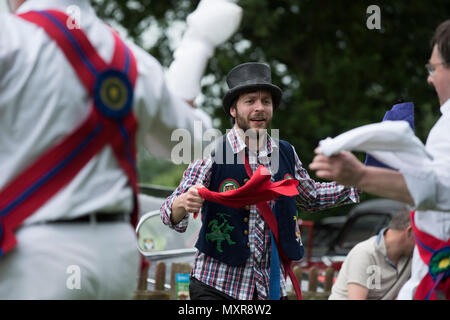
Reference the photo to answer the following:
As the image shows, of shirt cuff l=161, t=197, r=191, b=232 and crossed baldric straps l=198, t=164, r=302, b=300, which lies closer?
crossed baldric straps l=198, t=164, r=302, b=300

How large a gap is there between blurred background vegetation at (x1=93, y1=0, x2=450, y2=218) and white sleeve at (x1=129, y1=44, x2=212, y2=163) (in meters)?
8.99

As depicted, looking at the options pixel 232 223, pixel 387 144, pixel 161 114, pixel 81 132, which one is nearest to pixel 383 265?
pixel 232 223

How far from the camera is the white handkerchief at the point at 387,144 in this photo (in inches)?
91.3

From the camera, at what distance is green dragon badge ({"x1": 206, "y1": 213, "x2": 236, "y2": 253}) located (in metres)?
3.50

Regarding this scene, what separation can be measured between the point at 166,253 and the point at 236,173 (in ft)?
8.90

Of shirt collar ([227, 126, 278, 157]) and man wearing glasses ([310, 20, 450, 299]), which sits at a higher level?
shirt collar ([227, 126, 278, 157])

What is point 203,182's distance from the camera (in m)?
3.61

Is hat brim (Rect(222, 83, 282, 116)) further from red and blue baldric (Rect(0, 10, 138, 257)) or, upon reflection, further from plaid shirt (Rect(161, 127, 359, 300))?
red and blue baldric (Rect(0, 10, 138, 257))

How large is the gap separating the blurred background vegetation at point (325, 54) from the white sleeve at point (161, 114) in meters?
8.99

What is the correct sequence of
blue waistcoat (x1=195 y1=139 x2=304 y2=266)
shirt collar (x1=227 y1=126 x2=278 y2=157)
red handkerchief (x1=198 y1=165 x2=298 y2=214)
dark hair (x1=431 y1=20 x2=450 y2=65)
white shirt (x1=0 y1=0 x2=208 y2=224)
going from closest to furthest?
white shirt (x1=0 y1=0 x2=208 y2=224)
dark hair (x1=431 y1=20 x2=450 y2=65)
red handkerchief (x1=198 y1=165 x2=298 y2=214)
blue waistcoat (x1=195 y1=139 x2=304 y2=266)
shirt collar (x1=227 y1=126 x2=278 y2=157)

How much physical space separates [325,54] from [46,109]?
35.3 ft

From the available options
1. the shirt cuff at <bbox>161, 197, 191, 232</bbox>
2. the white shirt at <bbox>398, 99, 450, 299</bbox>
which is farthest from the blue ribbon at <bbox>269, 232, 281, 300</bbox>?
the white shirt at <bbox>398, 99, 450, 299</bbox>

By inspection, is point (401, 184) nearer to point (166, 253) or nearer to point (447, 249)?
point (447, 249)

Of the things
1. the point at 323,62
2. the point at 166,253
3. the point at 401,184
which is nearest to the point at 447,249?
the point at 401,184
